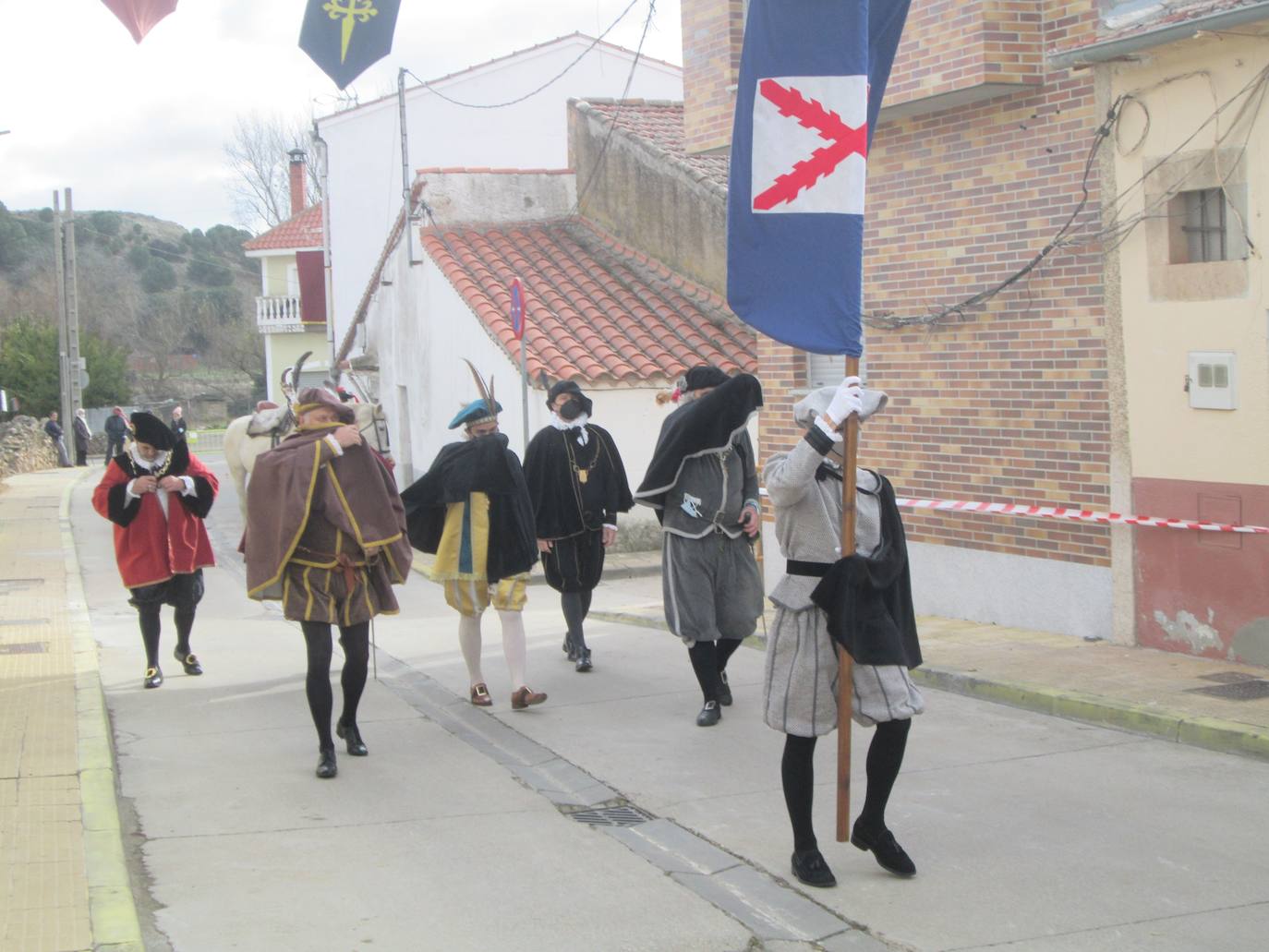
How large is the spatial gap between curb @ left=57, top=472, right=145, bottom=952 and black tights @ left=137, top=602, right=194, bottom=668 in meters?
0.35

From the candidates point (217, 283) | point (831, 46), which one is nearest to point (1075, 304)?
point (831, 46)

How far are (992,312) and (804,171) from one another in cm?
495

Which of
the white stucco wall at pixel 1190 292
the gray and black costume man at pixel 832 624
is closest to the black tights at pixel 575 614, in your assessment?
the white stucco wall at pixel 1190 292

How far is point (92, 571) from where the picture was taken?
16688 mm

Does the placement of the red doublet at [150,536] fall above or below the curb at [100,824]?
above

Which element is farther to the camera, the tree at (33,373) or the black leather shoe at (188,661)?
the tree at (33,373)

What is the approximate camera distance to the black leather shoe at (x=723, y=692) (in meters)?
8.06

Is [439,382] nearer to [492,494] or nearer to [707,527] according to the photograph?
[492,494]

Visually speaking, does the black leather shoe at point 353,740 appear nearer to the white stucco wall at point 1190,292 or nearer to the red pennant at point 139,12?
the red pennant at point 139,12

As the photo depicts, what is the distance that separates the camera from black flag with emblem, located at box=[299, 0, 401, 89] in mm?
14070

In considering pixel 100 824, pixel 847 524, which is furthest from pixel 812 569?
pixel 100 824

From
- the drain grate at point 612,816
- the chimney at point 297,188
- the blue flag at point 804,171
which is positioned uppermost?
the chimney at point 297,188

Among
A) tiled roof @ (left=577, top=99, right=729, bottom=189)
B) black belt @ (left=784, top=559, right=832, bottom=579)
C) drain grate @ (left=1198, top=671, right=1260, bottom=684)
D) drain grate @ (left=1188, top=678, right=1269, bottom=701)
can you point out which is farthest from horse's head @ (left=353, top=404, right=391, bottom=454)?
black belt @ (left=784, top=559, right=832, bottom=579)

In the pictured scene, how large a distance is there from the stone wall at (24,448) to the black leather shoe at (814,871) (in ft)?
108
